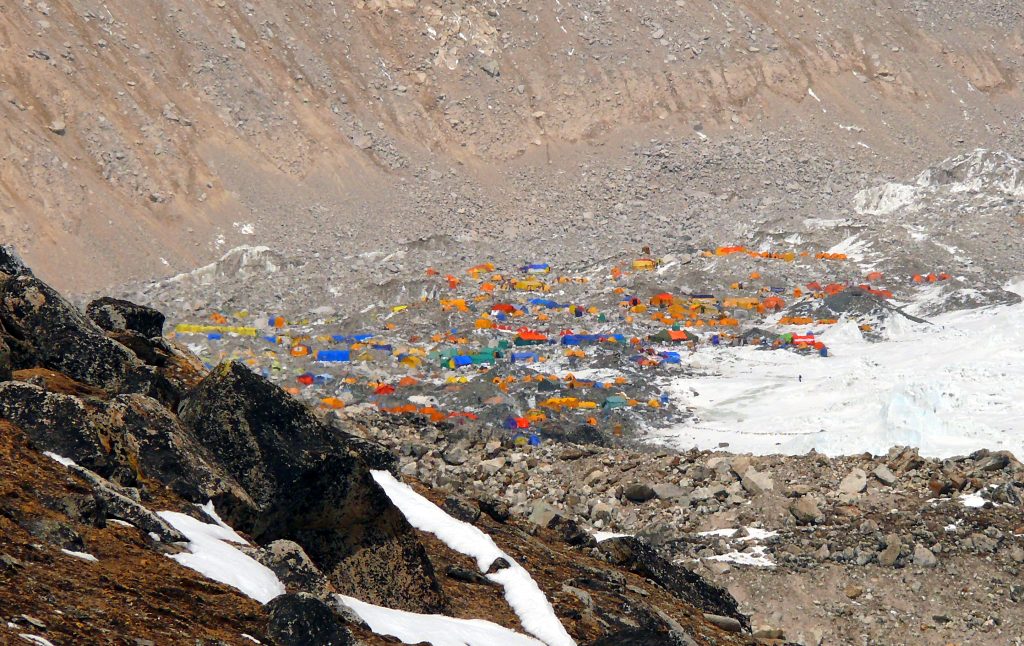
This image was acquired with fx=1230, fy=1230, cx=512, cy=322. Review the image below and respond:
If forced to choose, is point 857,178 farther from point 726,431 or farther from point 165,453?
point 165,453

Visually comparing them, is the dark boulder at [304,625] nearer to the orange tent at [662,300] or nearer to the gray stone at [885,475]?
the gray stone at [885,475]

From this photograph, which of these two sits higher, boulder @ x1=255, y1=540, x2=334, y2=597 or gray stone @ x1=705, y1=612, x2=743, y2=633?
boulder @ x1=255, y1=540, x2=334, y2=597

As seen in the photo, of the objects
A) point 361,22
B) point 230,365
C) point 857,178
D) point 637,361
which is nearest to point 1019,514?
point 230,365

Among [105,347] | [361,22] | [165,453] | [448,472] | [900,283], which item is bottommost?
[900,283]

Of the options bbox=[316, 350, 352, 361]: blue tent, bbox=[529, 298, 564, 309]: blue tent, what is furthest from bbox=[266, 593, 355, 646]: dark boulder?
bbox=[529, 298, 564, 309]: blue tent

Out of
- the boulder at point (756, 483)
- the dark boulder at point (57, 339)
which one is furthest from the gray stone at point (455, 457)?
the dark boulder at point (57, 339)

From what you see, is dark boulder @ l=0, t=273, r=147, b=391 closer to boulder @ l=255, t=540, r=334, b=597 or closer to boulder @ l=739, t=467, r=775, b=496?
boulder @ l=255, t=540, r=334, b=597
